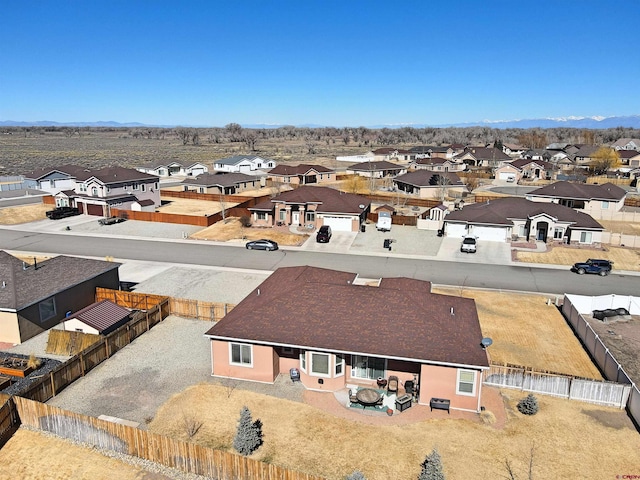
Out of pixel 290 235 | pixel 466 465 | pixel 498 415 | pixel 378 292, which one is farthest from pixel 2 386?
pixel 290 235

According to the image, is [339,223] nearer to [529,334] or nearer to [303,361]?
[529,334]

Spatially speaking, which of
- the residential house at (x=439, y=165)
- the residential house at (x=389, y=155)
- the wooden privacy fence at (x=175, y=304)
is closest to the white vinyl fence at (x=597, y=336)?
the wooden privacy fence at (x=175, y=304)

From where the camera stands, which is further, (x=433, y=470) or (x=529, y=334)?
(x=529, y=334)

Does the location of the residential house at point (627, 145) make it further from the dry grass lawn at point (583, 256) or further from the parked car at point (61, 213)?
the parked car at point (61, 213)

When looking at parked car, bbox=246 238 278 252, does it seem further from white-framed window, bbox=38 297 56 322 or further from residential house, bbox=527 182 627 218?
residential house, bbox=527 182 627 218

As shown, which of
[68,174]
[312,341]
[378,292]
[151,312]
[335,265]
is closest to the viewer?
[312,341]

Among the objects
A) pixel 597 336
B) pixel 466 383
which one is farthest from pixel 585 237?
pixel 466 383

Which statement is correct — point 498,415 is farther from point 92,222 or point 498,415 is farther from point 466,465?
point 92,222
